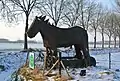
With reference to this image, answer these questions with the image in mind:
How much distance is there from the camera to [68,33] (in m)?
13.3

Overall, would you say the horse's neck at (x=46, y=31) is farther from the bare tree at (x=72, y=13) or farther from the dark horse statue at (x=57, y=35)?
the bare tree at (x=72, y=13)

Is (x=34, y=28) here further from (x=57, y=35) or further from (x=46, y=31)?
(x=57, y=35)

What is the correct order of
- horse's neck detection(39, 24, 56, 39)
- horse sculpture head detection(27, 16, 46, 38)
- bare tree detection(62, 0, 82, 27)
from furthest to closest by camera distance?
bare tree detection(62, 0, 82, 27) → horse's neck detection(39, 24, 56, 39) → horse sculpture head detection(27, 16, 46, 38)

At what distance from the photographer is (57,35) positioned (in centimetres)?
1284

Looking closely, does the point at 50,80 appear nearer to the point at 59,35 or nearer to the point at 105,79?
the point at 105,79

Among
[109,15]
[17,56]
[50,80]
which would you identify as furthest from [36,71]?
[109,15]

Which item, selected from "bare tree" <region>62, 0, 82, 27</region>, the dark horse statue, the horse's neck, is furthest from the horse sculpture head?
"bare tree" <region>62, 0, 82, 27</region>

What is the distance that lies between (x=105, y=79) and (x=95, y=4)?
5036cm

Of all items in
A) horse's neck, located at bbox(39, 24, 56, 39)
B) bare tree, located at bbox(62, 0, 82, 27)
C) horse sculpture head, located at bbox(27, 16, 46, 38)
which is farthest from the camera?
bare tree, located at bbox(62, 0, 82, 27)

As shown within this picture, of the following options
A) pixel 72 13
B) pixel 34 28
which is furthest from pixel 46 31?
pixel 72 13

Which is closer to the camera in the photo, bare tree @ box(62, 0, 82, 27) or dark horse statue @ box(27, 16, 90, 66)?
dark horse statue @ box(27, 16, 90, 66)

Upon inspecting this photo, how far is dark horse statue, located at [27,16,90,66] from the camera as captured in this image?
1231 cm

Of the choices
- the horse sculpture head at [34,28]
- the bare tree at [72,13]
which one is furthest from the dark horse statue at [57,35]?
the bare tree at [72,13]

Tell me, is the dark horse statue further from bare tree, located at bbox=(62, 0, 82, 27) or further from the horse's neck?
bare tree, located at bbox=(62, 0, 82, 27)
